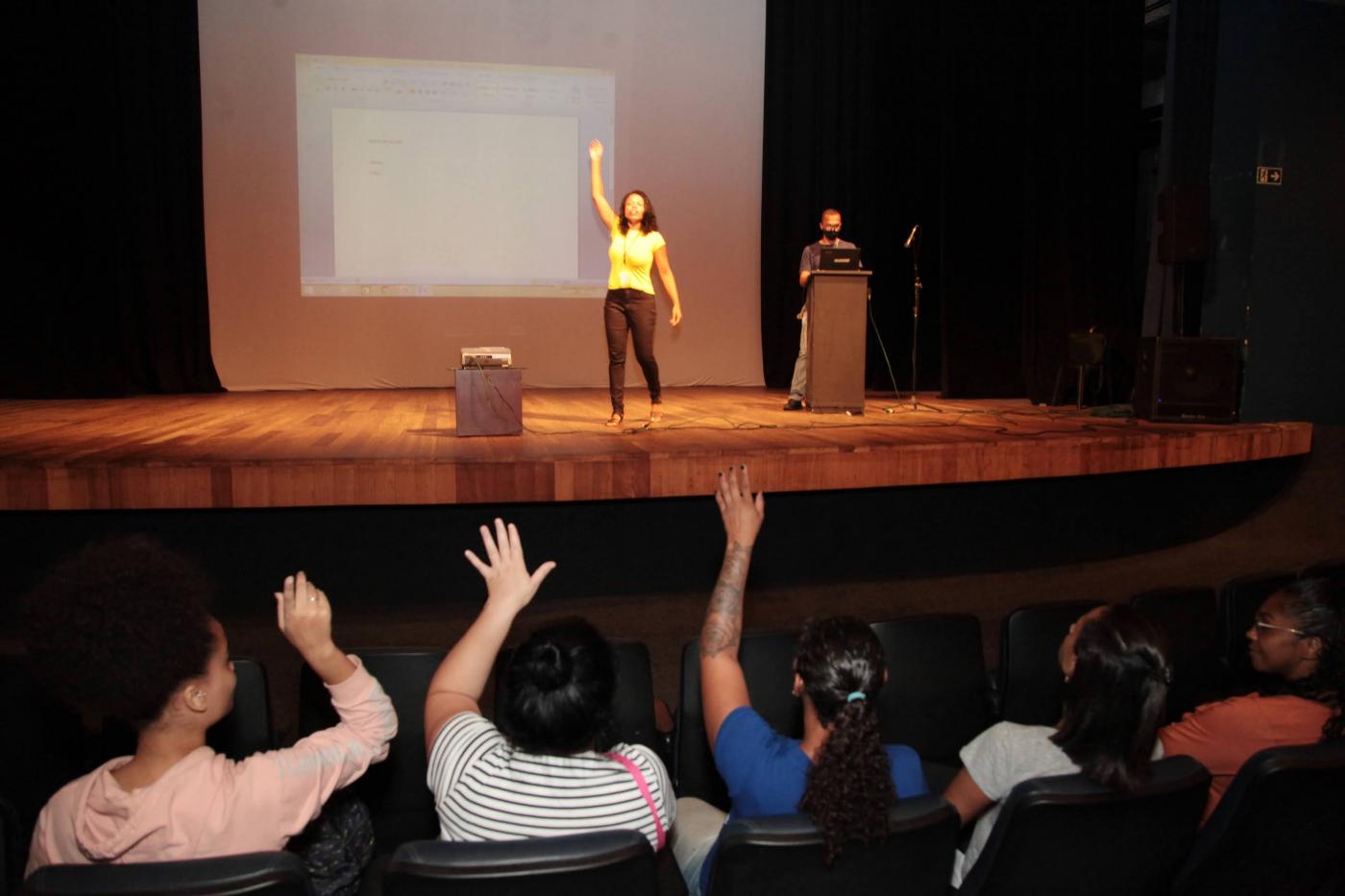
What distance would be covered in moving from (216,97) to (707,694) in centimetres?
698

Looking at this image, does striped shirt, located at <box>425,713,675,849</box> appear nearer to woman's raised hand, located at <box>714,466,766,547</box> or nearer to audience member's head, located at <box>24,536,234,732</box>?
audience member's head, located at <box>24,536,234,732</box>

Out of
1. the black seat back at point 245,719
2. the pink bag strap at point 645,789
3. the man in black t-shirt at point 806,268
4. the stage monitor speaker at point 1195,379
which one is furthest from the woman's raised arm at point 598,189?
the pink bag strap at point 645,789

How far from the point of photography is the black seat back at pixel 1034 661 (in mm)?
2363

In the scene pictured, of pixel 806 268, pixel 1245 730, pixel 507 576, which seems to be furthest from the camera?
pixel 806 268

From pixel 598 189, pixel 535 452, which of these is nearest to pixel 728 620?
pixel 535 452

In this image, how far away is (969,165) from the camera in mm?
7418

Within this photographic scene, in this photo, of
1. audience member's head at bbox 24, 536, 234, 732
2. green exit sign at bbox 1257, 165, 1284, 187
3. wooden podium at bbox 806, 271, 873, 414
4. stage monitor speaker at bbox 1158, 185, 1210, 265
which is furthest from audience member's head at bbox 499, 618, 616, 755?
green exit sign at bbox 1257, 165, 1284, 187

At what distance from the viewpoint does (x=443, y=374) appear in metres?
→ 7.74

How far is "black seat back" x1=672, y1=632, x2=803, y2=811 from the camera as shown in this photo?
213cm

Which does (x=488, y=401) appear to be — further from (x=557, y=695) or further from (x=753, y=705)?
(x=557, y=695)

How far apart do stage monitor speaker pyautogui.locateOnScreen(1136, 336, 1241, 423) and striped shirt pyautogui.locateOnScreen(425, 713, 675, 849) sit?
183 inches

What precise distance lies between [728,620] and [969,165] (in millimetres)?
6436

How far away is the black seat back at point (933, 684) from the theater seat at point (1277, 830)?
670 mm

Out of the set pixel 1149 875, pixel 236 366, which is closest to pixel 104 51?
pixel 236 366
